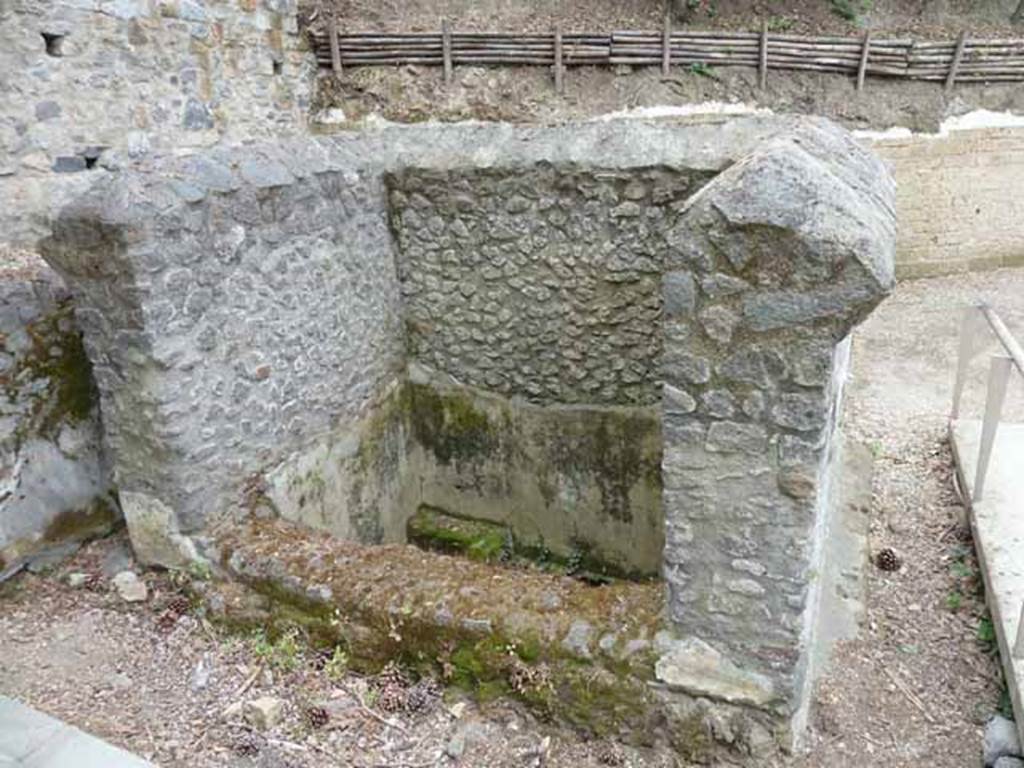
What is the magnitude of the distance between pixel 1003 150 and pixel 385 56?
7140mm

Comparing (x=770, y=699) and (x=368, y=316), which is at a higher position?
(x=368, y=316)

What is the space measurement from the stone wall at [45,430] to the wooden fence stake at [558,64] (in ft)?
22.3

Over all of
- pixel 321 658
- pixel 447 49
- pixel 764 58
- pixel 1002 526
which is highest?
pixel 447 49

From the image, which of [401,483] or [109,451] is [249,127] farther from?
[109,451]

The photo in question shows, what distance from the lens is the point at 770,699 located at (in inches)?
103

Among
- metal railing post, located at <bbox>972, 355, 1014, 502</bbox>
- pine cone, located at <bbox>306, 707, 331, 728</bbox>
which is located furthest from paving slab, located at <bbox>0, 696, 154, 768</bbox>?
metal railing post, located at <bbox>972, 355, 1014, 502</bbox>

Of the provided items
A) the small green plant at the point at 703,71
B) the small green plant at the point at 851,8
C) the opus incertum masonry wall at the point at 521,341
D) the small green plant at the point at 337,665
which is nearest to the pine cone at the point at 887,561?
the opus incertum masonry wall at the point at 521,341

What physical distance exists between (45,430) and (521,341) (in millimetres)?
2385

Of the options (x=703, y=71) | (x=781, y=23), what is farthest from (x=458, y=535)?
(x=781, y=23)

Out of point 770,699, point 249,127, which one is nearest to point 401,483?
point 770,699

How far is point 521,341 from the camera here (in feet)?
15.1

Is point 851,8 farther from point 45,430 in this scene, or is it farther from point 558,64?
point 45,430

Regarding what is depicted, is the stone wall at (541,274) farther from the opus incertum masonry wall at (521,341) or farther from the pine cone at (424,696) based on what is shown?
the pine cone at (424,696)

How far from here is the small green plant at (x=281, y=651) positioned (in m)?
3.14
